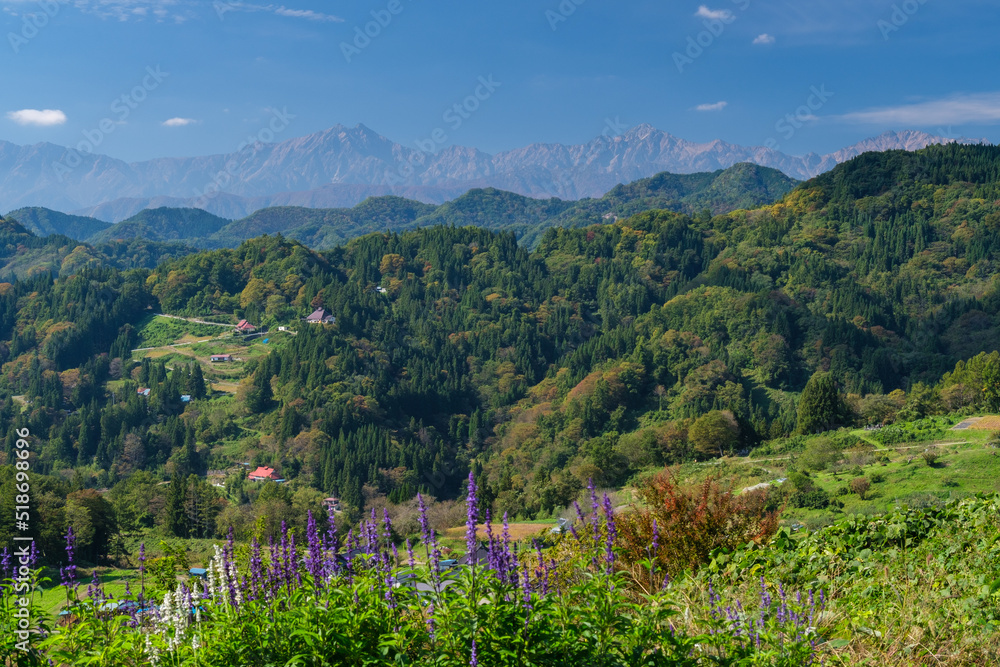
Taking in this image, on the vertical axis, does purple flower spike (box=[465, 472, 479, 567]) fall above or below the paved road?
above

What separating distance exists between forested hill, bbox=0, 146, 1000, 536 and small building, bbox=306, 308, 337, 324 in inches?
62.7

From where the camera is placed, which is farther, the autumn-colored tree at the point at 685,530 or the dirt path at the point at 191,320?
the dirt path at the point at 191,320

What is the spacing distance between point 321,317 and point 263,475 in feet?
123

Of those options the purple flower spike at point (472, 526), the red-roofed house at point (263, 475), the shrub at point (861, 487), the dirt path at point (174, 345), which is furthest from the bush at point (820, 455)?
the dirt path at point (174, 345)

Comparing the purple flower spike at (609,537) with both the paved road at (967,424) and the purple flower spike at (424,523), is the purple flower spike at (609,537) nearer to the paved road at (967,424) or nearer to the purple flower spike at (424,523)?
the purple flower spike at (424,523)

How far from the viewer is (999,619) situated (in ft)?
17.2

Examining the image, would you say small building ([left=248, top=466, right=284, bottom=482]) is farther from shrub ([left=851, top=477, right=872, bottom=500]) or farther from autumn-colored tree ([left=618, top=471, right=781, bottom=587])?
autumn-colored tree ([left=618, top=471, right=781, bottom=587])

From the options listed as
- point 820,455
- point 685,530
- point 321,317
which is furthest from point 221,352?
point 685,530

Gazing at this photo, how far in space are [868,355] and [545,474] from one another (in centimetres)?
4339

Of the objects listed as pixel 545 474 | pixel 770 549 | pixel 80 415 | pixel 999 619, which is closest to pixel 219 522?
pixel 545 474

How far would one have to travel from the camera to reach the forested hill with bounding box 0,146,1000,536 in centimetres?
6575

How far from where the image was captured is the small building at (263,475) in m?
62.2

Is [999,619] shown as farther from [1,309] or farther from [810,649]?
[1,309]

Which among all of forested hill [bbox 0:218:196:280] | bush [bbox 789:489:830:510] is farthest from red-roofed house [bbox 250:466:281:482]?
forested hill [bbox 0:218:196:280]
